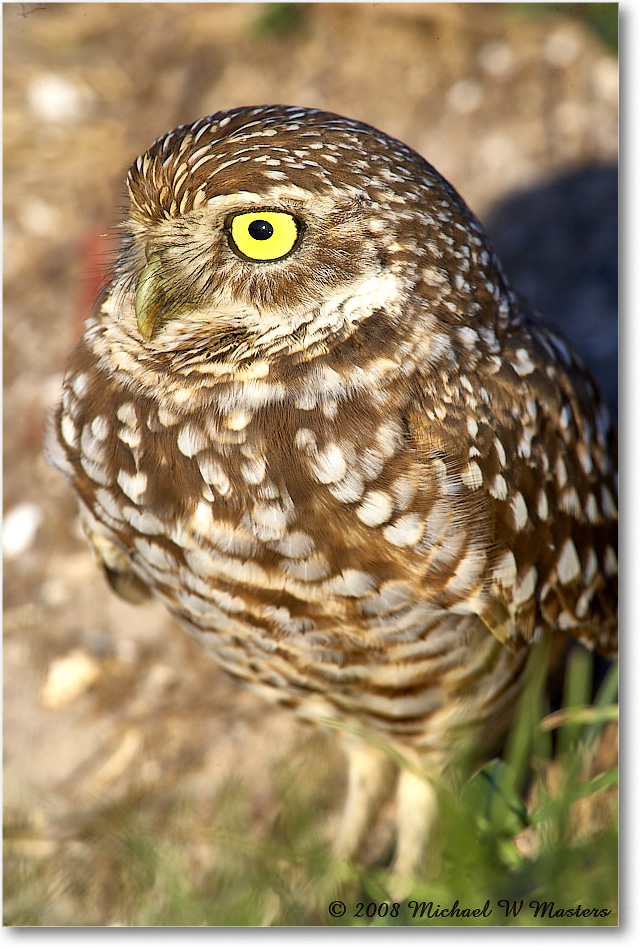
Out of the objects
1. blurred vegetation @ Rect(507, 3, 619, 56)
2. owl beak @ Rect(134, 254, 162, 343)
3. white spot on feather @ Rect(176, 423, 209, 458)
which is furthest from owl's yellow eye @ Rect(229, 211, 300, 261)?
blurred vegetation @ Rect(507, 3, 619, 56)

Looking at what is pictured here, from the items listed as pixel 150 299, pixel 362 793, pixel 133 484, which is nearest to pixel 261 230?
pixel 150 299

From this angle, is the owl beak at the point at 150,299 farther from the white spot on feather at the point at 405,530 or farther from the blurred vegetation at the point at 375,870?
the blurred vegetation at the point at 375,870

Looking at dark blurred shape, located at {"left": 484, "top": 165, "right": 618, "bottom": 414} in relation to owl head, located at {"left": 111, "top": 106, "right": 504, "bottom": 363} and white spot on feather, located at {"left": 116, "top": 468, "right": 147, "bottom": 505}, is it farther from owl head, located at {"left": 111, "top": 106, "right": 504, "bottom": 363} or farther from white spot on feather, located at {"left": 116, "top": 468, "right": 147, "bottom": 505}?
white spot on feather, located at {"left": 116, "top": 468, "right": 147, "bottom": 505}

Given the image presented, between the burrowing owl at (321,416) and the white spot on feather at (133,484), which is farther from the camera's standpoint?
the white spot on feather at (133,484)

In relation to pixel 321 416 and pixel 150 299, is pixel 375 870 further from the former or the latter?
pixel 150 299

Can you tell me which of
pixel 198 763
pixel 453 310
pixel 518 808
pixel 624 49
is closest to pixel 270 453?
pixel 453 310

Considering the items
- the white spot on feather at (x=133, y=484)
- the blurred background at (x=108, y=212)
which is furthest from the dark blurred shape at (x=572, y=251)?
the white spot on feather at (x=133, y=484)
